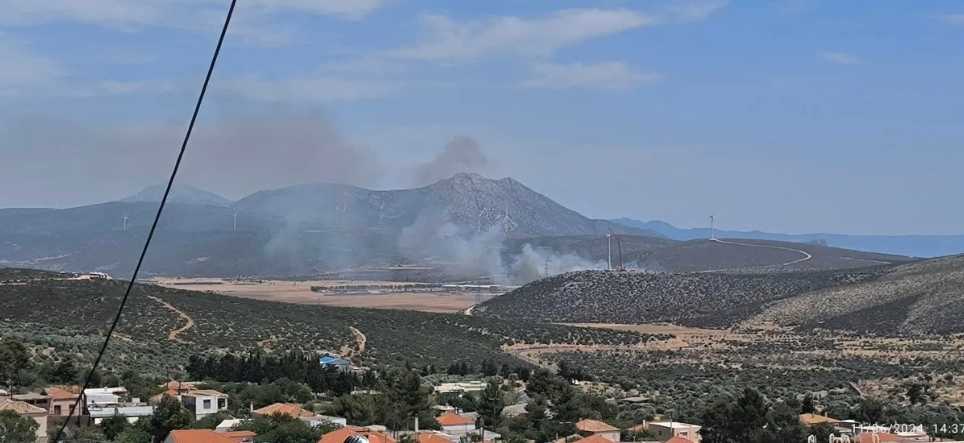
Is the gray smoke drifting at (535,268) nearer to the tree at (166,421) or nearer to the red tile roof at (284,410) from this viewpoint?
the red tile roof at (284,410)

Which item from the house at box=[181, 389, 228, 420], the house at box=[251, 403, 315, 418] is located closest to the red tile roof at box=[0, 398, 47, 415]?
the house at box=[181, 389, 228, 420]

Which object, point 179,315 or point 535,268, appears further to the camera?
point 535,268

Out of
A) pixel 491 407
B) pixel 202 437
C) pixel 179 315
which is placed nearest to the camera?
pixel 202 437

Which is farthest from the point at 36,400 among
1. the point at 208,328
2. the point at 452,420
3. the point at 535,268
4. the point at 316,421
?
the point at 535,268

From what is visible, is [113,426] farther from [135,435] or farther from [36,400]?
[36,400]

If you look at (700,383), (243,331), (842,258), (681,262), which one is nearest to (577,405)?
(700,383)

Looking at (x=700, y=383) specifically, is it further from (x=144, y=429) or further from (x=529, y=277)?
(x=529, y=277)

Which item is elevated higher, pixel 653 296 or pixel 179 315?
pixel 179 315
